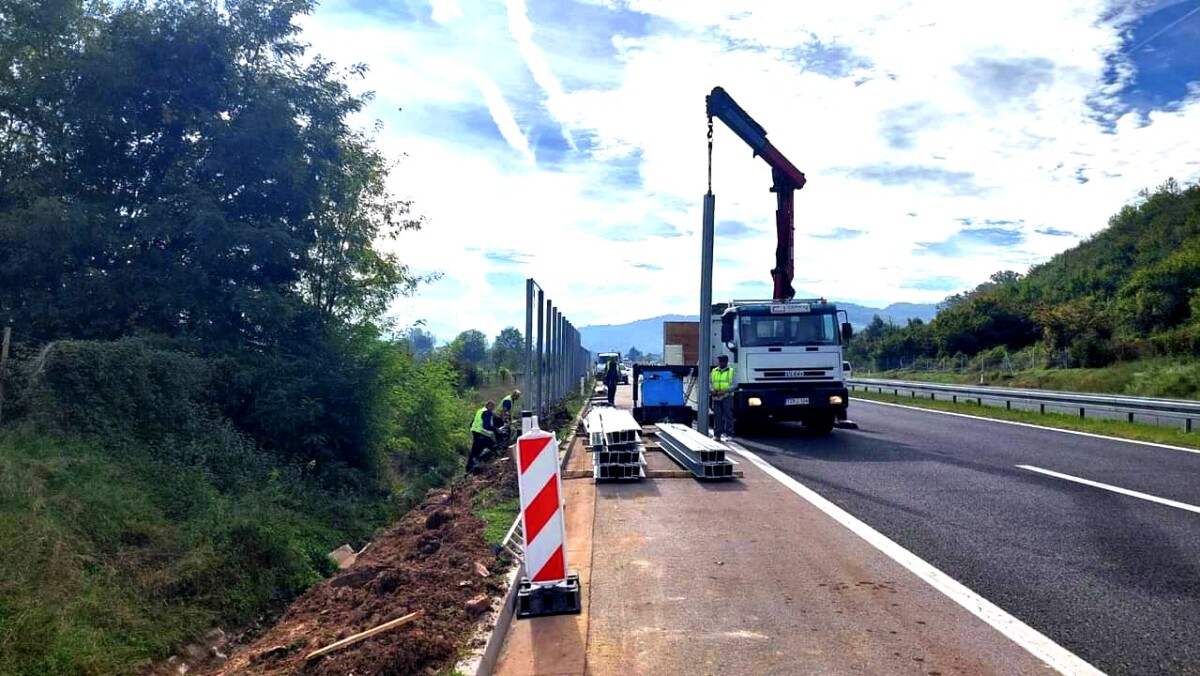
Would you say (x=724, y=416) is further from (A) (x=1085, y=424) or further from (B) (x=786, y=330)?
(A) (x=1085, y=424)

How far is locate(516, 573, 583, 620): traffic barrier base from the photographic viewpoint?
18.6 feet

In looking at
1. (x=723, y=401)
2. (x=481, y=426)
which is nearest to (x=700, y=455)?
(x=481, y=426)

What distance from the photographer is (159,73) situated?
40.4 feet

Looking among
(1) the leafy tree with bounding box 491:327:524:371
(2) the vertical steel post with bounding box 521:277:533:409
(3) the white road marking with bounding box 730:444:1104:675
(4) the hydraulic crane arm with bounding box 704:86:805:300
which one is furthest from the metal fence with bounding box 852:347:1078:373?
(3) the white road marking with bounding box 730:444:1104:675

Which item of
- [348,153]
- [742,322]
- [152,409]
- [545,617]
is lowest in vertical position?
[545,617]

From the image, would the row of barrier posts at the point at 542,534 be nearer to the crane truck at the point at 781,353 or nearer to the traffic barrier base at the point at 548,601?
the traffic barrier base at the point at 548,601

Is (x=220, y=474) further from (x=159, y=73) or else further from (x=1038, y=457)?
(x=1038, y=457)

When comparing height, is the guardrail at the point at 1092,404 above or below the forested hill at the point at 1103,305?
below

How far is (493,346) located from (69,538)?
35.3 m

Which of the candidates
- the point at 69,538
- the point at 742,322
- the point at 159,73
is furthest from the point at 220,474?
the point at 742,322

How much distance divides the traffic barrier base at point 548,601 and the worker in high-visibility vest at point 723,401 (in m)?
10.9

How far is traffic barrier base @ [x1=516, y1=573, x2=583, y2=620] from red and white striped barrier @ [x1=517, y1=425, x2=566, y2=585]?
7 cm

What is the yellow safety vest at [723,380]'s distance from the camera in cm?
1684

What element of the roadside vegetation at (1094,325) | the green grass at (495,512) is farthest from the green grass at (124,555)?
the roadside vegetation at (1094,325)
